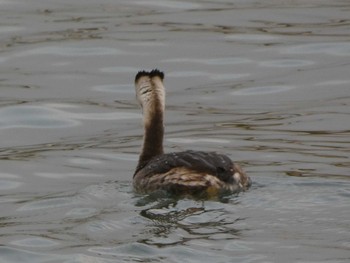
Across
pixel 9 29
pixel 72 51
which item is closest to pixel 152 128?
pixel 72 51

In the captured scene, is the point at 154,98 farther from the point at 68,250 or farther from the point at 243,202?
the point at 68,250

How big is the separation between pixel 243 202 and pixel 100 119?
4912mm

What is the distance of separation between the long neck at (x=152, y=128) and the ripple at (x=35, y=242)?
2218 mm

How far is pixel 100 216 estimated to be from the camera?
38.6 ft

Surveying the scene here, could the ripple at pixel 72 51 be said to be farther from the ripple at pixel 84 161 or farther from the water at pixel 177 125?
the ripple at pixel 84 161

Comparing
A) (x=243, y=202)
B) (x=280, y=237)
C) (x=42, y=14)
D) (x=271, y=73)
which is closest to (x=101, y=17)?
(x=42, y=14)

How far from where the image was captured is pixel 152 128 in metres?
13.6

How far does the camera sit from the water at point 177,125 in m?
11.0

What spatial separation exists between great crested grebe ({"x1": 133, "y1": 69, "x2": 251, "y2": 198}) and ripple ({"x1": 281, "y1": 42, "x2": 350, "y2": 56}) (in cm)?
624

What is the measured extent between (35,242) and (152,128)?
8.46 feet

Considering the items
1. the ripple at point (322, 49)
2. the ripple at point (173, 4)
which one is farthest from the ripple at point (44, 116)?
the ripple at point (173, 4)

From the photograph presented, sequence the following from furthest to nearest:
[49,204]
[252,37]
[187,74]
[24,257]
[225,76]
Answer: [252,37], [187,74], [225,76], [49,204], [24,257]

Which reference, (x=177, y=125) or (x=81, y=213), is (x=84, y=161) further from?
(x=81, y=213)

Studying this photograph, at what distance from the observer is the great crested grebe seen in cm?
1222
